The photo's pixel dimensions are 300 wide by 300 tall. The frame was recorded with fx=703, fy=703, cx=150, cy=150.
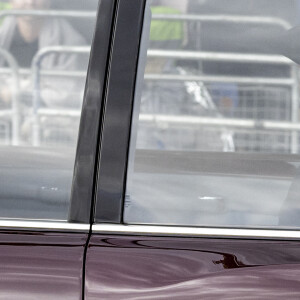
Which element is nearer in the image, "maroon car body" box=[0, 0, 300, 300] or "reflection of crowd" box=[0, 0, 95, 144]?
"maroon car body" box=[0, 0, 300, 300]

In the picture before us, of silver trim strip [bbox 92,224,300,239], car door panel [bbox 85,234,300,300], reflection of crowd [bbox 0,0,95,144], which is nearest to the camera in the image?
car door panel [bbox 85,234,300,300]

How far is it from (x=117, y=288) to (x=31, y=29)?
77 cm

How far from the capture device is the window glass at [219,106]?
188cm

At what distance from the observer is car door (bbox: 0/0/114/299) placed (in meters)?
1.76

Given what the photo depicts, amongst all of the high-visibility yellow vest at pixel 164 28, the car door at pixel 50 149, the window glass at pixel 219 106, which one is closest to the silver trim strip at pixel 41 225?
the car door at pixel 50 149

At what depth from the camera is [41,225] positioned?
186cm

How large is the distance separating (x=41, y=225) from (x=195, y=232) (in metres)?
0.41

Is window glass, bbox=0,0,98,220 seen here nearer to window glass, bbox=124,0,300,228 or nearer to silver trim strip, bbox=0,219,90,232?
silver trim strip, bbox=0,219,90,232

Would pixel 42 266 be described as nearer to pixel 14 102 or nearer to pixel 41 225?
pixel 41 225

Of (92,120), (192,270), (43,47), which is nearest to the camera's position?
(192,270)

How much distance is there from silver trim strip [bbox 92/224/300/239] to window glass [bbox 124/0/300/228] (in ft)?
0.20

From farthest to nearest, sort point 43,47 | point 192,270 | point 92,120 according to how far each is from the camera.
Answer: point 43,47 → point 92,120 → point 192,270

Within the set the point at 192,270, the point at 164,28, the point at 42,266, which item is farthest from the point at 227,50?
the point at 42,266

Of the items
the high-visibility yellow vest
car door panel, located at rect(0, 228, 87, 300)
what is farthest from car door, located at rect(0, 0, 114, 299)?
the high-visibility yellow vest
